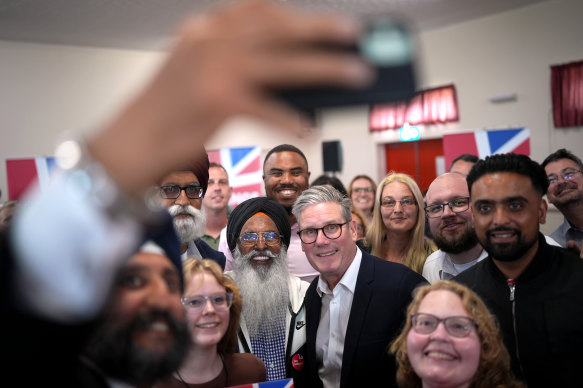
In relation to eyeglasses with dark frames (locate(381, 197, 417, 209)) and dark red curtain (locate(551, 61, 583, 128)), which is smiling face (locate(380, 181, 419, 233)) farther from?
dark red curtain (locate(551, 61, 583, 128))

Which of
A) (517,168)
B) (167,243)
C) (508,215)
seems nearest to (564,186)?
(517,168)

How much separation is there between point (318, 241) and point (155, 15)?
727cm

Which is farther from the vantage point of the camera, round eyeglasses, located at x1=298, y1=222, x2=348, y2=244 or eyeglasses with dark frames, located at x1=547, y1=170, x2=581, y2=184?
eyeglasses with dark frames, located at x1=547, y1=170, x2=581, y2=184

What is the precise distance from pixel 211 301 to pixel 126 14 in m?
7.56

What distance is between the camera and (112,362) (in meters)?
0.61

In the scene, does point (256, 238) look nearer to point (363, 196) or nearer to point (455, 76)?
point (363, 196)

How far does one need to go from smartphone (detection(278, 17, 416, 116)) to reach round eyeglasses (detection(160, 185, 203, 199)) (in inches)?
94.7

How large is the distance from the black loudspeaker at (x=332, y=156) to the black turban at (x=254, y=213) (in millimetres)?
8319

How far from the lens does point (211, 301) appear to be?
2242 mm

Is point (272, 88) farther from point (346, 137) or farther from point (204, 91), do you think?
point (346, 137)

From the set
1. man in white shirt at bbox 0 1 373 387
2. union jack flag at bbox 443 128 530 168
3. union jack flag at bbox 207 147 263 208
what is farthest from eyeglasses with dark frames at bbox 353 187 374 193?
man in white shirt at bbox 0 1 373 387

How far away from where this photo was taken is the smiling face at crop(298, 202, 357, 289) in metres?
2.66

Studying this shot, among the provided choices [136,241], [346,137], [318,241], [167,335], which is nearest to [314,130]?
[136,241]

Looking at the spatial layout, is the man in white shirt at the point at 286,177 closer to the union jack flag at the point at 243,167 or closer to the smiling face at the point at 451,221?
the smiling face at the point at 451,221
